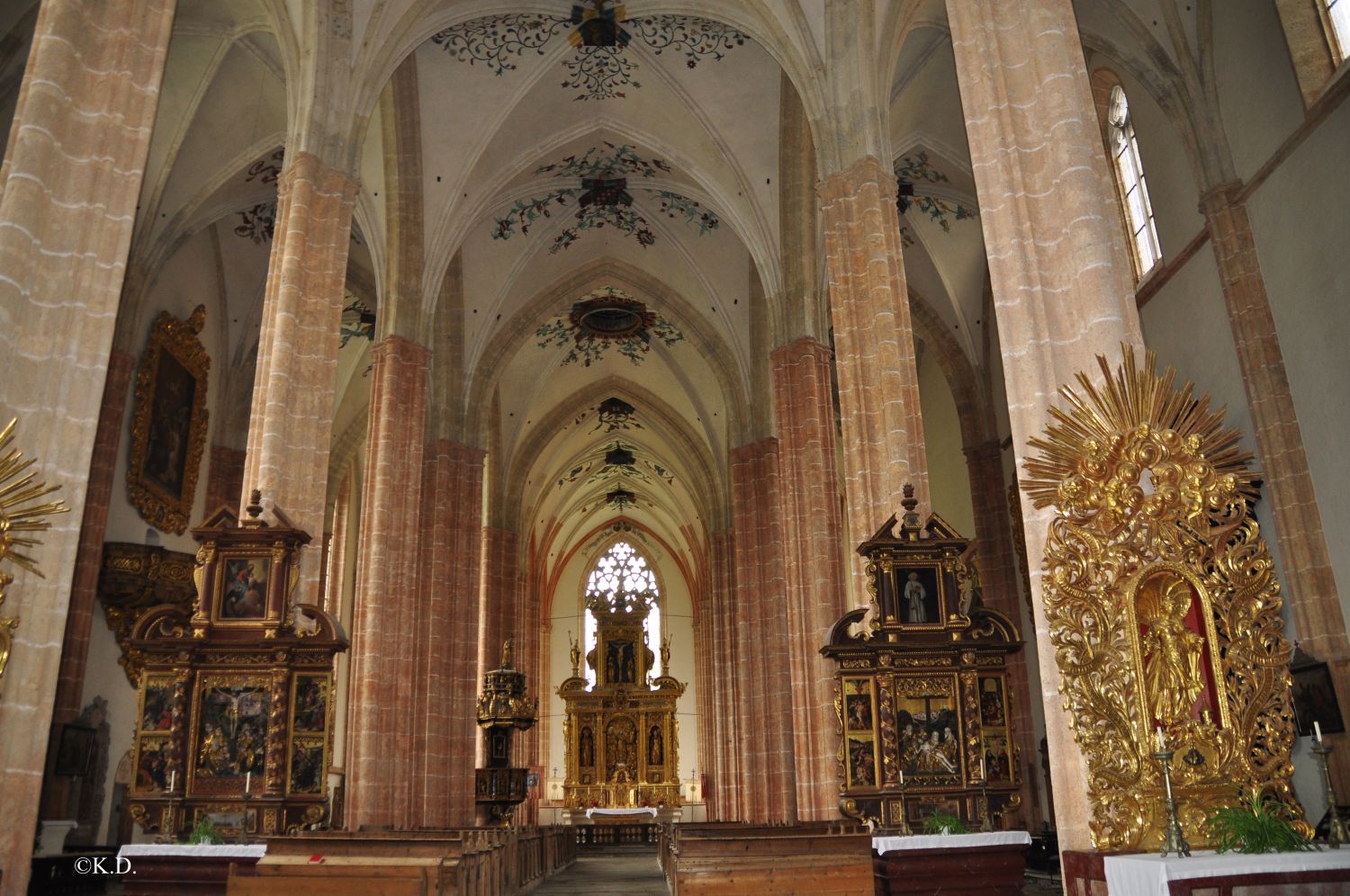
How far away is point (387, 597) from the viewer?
48.3 feet

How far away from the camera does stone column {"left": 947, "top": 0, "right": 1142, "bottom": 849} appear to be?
5211 mm

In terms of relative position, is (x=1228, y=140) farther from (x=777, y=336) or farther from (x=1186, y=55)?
(x=777, y=336)

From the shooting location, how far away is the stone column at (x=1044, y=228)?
17.1ft

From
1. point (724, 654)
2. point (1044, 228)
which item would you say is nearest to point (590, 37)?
point (1044, 228)

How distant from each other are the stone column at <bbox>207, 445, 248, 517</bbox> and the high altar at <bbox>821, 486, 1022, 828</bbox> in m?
12.8

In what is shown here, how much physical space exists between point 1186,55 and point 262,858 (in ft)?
41.5

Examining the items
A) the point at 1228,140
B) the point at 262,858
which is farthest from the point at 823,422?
the point at 262,858

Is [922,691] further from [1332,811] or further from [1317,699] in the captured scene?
[1332,811]

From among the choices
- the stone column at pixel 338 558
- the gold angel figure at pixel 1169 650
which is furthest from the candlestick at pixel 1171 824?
the stone column at pixel 338 558

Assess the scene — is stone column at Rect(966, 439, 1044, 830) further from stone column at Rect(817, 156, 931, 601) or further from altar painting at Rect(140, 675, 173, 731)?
altar painting at Rect(140, 675, 173, 731)

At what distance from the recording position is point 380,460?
15.2 metres

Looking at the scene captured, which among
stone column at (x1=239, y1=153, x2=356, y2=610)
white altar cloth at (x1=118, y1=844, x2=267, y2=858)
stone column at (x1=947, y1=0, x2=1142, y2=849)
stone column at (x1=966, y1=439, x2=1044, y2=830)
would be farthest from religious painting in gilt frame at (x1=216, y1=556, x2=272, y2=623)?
stone column at (x1=966, y1=439, x2=1044, y2=830)

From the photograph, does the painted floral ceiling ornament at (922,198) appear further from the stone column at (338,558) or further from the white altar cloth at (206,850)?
the stone column at (338,558)

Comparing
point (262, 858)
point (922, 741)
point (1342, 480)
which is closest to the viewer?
point (262, 858)
